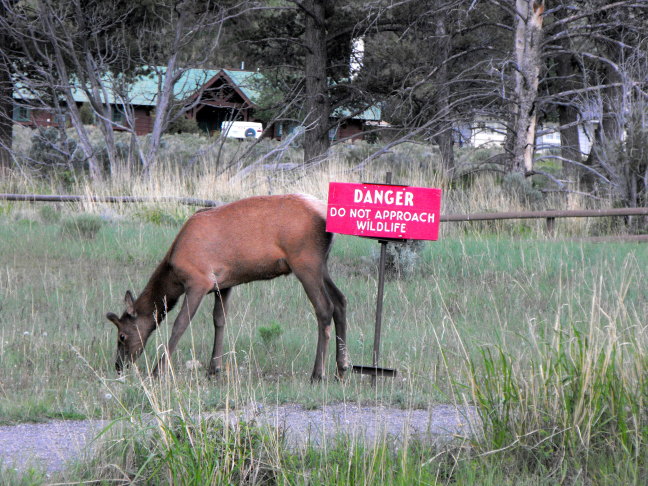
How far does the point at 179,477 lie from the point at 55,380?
285cm

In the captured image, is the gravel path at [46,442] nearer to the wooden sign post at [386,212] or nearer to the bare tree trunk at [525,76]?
the wooden sign post at [386,212]

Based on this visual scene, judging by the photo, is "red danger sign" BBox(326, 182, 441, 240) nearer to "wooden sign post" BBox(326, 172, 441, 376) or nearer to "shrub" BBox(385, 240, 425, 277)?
"wooden sign post" BBox(326, 172, 441, 376)

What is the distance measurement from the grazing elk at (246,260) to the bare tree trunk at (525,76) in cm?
1202

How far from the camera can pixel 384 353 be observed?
8.16 metres

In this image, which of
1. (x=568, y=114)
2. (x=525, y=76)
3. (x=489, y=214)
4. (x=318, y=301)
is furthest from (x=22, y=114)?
(x=318, y=301)

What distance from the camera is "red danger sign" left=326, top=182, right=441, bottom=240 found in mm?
6957

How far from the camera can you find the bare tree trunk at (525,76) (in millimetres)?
18312

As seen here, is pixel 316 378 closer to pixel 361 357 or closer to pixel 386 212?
pixel 361 357

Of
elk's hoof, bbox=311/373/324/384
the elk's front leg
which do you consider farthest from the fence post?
the elk's front leg

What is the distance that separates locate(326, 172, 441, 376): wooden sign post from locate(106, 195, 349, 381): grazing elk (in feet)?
1.45

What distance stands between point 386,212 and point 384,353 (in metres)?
1.73

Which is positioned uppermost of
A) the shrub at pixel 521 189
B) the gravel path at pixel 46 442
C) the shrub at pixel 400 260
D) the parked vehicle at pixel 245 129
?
the parked vehicle at pixel 245 129

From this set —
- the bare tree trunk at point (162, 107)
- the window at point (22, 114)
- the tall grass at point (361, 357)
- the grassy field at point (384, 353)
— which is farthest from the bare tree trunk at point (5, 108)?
the grassy field at point (384, 353)

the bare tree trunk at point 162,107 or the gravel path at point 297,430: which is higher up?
the bare tree trunk at point 162,107
